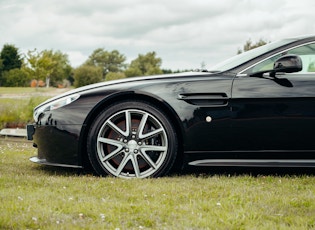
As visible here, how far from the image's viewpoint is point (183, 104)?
451 cm

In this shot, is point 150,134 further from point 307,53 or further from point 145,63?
point 145,63

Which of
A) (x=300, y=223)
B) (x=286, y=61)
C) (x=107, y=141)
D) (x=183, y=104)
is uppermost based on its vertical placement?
(x=286, y=61)

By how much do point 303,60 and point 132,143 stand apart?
1749 millimetres

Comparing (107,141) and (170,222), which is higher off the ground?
(107,141)

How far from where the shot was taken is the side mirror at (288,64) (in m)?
4.39

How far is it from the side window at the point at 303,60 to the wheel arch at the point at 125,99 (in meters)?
0.80

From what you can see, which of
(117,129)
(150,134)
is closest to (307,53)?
(150,134)

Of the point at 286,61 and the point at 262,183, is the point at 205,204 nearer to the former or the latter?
the point at 262,183

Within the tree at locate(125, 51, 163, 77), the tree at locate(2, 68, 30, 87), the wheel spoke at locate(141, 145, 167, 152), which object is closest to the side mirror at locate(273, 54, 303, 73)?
the wheel spoke at locate(141, 145, 167, 152)

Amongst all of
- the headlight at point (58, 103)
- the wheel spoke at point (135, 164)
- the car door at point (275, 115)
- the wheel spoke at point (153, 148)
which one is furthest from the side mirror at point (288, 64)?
the headlight at point (58, 103)

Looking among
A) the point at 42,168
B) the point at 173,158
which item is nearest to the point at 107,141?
the point at 173,158

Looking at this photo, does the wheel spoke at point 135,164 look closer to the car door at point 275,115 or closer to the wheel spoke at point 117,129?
the wheel spoke at point 117,129

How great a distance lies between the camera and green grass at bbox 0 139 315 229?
2.93m

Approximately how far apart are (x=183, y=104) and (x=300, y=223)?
181 centimetres
